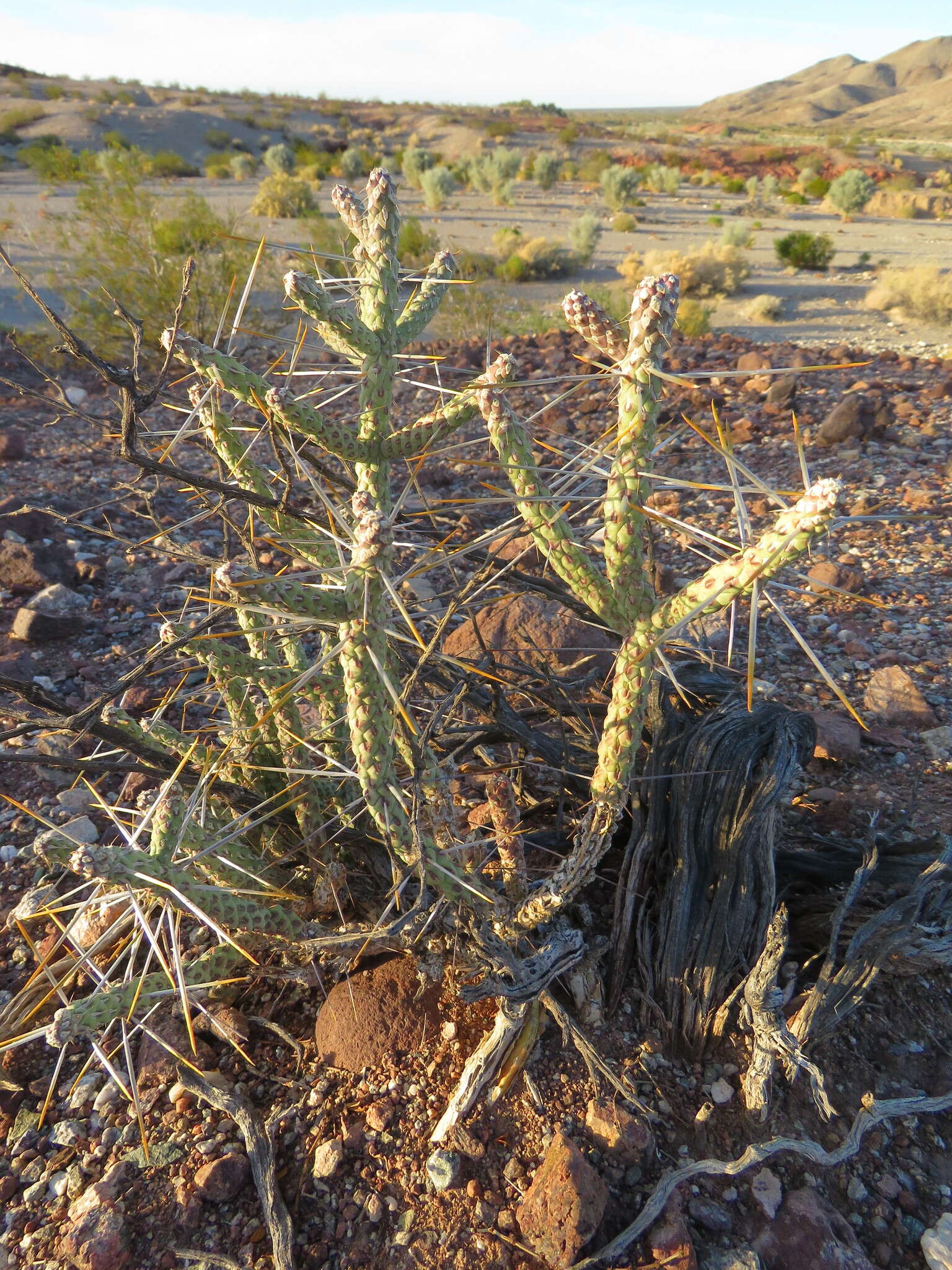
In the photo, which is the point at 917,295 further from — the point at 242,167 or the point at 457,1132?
the point at 242,167

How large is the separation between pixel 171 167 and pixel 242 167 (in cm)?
240

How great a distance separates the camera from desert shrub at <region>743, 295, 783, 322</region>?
11.5m

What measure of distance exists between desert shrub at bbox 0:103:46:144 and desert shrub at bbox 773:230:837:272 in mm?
29819

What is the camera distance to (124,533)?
5.38m

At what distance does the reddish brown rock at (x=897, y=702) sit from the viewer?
3.34m

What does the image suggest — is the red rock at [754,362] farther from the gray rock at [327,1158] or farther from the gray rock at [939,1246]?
the gray rock at [327,1158]

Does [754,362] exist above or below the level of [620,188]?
below

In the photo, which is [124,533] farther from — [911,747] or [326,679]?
[911,747]

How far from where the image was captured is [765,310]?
1153 centimetres

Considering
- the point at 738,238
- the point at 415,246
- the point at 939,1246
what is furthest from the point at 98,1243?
the point at 738,238

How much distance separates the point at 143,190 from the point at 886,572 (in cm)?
1020

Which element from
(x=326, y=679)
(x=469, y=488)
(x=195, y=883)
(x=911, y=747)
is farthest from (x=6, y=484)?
(x=911, y=747)

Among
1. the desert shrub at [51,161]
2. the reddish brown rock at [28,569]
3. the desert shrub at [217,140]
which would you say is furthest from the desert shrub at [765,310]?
the desert shrub at [217,140]

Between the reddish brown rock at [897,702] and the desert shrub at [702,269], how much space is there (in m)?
10.3
